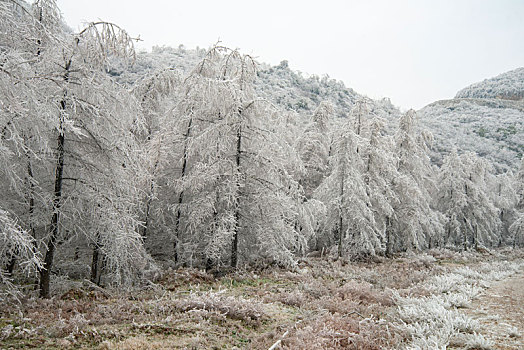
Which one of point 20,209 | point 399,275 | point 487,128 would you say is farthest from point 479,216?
point 487,128

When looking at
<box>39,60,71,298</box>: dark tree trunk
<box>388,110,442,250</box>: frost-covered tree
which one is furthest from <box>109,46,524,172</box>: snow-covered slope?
<box>39,60,71,298</box>: dark tree trunk

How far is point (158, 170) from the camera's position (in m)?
11.3

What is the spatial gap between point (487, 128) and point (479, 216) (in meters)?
55.7

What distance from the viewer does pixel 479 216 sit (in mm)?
26453

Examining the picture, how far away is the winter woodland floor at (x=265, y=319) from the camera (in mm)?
4676

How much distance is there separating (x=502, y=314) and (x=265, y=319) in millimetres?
4697

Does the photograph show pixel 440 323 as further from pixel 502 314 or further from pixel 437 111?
pixel 437 111

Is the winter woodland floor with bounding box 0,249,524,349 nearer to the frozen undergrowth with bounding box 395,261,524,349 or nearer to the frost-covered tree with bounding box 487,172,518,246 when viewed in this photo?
the frozen undergrowth with bounding box 395,261,524,349

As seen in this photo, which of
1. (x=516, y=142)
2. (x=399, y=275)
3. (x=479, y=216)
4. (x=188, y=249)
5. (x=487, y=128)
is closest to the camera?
(x=188, y=249)

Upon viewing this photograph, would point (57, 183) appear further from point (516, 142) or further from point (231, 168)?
point (516, 142)

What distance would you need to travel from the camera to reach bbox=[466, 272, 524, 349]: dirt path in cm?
477

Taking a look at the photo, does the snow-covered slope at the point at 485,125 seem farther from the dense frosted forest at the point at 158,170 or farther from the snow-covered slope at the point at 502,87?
the dense frosted forest at the point at 158,170

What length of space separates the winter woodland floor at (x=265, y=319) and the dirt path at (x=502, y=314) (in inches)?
0.7

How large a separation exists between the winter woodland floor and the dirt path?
2 centimetres
